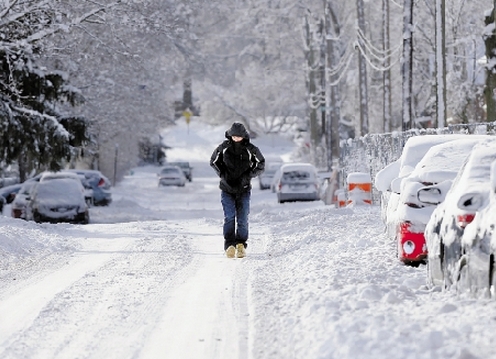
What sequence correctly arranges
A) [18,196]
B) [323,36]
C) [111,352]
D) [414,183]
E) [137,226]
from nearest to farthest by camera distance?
[111,352] → [414,183] → [137,226] → [18,196] → [323,36]

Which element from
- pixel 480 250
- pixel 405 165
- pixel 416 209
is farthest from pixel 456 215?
pixel 405 165

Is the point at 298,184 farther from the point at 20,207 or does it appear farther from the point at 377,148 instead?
the point at 20,207

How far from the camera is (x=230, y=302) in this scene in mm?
9953

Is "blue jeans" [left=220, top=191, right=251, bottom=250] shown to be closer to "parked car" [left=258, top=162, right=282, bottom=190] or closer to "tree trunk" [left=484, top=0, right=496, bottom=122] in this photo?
"tree trunk" [left=484, top=0, right=496, bottom=122]

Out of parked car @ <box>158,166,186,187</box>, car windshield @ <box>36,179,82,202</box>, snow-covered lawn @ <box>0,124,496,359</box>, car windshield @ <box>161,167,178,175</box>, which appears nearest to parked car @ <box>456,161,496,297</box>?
snow-covered lawn @ <box>0,124,496,359</box>

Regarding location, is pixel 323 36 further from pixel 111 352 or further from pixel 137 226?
pixel 111 352

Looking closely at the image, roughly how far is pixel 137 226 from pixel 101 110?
24.3 meters

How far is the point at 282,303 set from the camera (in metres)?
9.59

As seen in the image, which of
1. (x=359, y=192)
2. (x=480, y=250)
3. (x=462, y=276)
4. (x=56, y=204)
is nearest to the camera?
(x=480, y=250)

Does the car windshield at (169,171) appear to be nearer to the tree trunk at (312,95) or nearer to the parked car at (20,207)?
the tree trunk at (312,95)

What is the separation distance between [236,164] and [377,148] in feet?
44.4

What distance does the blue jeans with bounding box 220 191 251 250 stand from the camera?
14.2 m

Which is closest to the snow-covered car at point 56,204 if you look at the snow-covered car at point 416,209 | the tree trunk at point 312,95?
the snow-covered car at point 416,209

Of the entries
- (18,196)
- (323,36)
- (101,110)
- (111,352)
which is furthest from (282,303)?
(323,36)
